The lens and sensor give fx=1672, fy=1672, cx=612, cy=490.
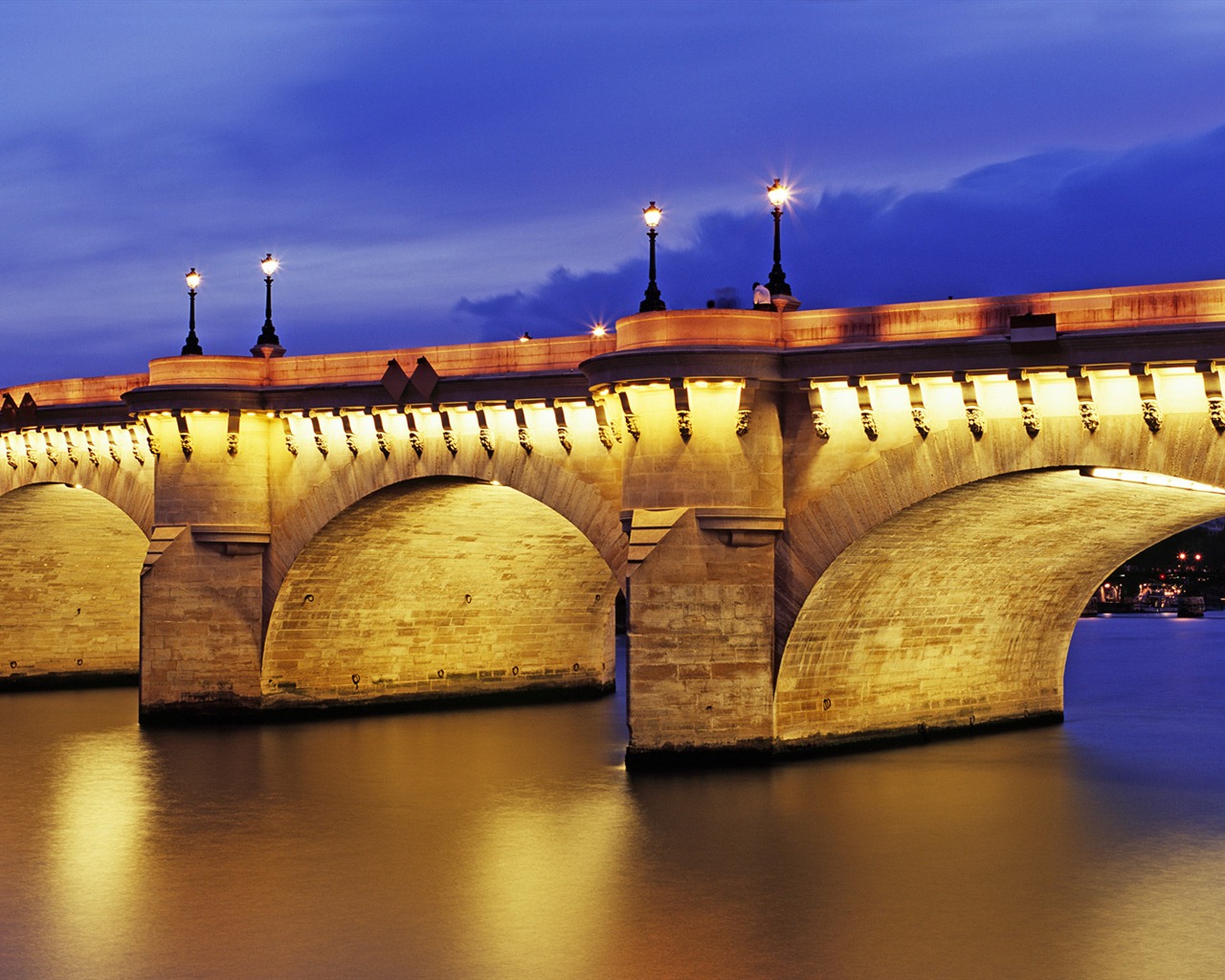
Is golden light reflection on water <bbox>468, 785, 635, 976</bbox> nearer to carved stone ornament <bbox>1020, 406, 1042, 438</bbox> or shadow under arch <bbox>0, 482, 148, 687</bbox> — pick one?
carved stone ornament <bbox>1020, 406, 1042, 438</bbox>

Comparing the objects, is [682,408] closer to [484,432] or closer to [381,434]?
[484,432]

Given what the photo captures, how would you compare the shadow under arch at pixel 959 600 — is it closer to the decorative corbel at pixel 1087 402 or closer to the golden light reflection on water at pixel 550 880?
the decorative corbel at pixel 1087 402

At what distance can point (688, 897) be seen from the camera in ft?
60.0

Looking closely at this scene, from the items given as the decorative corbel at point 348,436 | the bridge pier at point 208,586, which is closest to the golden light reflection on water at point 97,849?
the bridge pier at point 208,586

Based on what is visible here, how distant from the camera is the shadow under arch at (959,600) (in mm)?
26969

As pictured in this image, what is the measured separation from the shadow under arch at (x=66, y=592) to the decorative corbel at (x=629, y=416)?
21734 mm

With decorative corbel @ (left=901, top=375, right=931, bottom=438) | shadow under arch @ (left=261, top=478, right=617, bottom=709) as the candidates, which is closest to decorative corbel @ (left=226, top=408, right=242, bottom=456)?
shadow under arch @ (left=261, top=478, right=617, bottom=709)

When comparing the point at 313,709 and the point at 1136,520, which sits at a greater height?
the point at 1136,520

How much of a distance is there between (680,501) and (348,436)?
9.65m

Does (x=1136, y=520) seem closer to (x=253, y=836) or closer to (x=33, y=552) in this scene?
(x=253, y=836)

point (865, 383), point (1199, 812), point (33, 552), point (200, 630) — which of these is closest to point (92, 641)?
point (33, 552)

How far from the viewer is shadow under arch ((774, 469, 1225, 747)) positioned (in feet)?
88.5

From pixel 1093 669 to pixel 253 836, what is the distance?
35.9 meters

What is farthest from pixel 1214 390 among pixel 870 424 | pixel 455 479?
pixel 455 479
